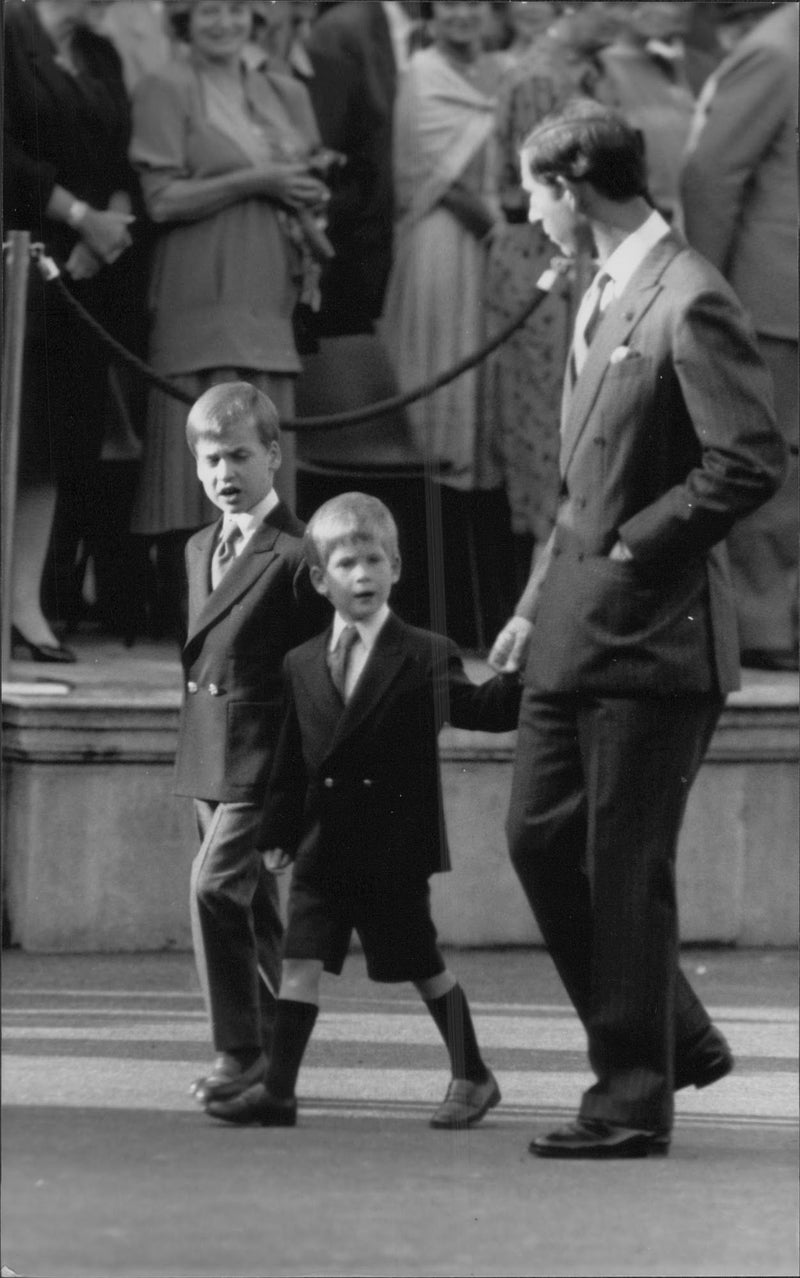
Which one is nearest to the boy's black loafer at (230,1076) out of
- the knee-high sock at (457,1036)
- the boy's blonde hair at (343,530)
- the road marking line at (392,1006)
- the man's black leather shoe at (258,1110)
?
the man's black leather shoe at (258,1110)

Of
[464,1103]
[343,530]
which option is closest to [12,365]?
[343,530]

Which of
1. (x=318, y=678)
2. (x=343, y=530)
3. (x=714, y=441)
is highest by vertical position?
(x=714, y=441)

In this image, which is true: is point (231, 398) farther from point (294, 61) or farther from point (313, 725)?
Answer: point (294, 61)

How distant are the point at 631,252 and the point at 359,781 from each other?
0.92 meters

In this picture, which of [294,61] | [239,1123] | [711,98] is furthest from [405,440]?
[239,1123]

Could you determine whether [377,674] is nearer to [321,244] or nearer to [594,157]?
[594,157]

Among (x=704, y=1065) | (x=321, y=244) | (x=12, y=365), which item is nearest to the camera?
(x=704, y=1065)

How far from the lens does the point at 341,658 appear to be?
4.65 m

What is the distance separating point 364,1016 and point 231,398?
3.35 feet

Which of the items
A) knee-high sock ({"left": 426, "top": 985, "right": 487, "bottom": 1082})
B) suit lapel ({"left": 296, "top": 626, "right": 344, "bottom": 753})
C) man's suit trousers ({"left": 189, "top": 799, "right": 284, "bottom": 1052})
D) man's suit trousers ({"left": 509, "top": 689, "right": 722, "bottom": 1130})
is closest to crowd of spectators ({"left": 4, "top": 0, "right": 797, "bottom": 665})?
suit lapel ({"left": 296, "top": 626, "right": 344, "bottom": 753})

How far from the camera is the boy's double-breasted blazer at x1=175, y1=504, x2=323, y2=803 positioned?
4625 mm

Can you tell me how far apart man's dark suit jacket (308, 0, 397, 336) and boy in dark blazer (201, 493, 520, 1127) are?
5.06 feet

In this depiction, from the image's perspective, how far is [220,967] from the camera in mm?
4902

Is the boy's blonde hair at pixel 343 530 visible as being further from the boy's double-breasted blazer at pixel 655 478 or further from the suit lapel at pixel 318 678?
the boy's double-breasted blazer at pixel 655 478
